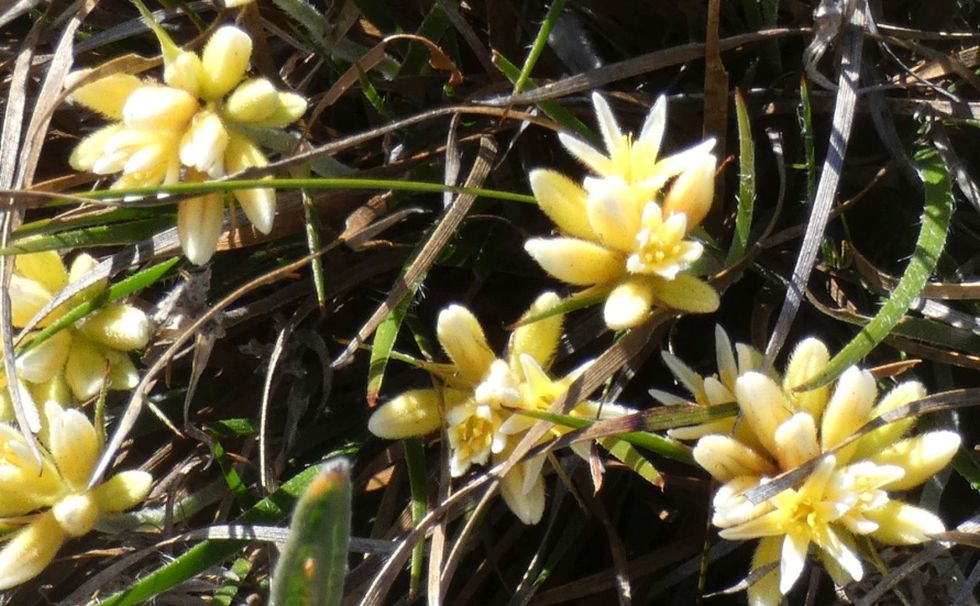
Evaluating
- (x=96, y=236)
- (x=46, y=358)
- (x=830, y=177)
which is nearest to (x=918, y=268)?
(x=830, y=177)

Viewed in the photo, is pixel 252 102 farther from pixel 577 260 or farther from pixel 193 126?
pixel 577 260

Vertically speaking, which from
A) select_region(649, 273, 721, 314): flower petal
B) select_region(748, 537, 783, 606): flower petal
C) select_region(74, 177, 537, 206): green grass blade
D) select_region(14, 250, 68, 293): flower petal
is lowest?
select_region(748, 537, 783, 606): flower petal

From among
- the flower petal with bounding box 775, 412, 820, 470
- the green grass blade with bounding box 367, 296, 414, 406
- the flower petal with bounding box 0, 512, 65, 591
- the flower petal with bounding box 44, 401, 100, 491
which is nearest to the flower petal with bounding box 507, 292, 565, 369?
the green grass blade with bounding box 367, 296, 414, 406

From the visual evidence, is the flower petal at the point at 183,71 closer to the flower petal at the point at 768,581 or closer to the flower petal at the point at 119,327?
the flower petal at the point at 119,327

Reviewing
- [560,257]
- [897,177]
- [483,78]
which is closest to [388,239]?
[483,78]

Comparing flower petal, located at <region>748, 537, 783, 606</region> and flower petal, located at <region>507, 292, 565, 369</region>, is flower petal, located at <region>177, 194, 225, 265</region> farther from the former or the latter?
flower petal, located at <region>748, 537, 783, 606</region>
